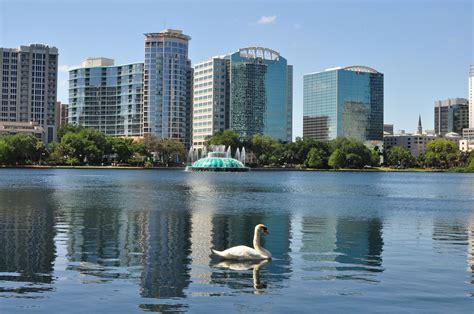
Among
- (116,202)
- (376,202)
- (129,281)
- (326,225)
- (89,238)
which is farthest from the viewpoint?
(376,202)

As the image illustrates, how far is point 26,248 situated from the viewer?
96.0 ft

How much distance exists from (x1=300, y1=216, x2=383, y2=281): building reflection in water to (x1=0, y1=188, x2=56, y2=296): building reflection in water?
10481 mm

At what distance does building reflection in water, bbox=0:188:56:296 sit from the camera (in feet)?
71.8

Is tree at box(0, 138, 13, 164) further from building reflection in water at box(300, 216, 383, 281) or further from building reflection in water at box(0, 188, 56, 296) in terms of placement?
building reflection in water at box(300, 216, 383, 281)

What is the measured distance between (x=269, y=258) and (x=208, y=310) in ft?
29.2

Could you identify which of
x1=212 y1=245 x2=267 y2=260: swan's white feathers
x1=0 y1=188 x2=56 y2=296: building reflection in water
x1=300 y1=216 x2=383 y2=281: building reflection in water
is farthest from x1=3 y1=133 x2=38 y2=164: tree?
x1=212 y1=245 x2=267 y2=260: swan's white feathers

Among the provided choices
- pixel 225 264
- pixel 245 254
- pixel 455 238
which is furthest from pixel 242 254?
pixel 455 238

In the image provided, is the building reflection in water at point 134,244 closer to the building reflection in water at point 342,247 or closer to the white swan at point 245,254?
the white swan at point 245,254

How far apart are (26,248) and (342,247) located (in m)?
15.5

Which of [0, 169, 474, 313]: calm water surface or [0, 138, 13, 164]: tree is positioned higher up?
[0, 138, 13, 164]: tree

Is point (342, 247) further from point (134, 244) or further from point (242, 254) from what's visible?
point (134, 244)

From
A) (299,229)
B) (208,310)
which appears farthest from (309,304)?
(299,229)

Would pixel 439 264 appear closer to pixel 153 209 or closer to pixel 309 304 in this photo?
pixel 309 304

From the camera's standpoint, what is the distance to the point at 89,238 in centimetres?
3328
